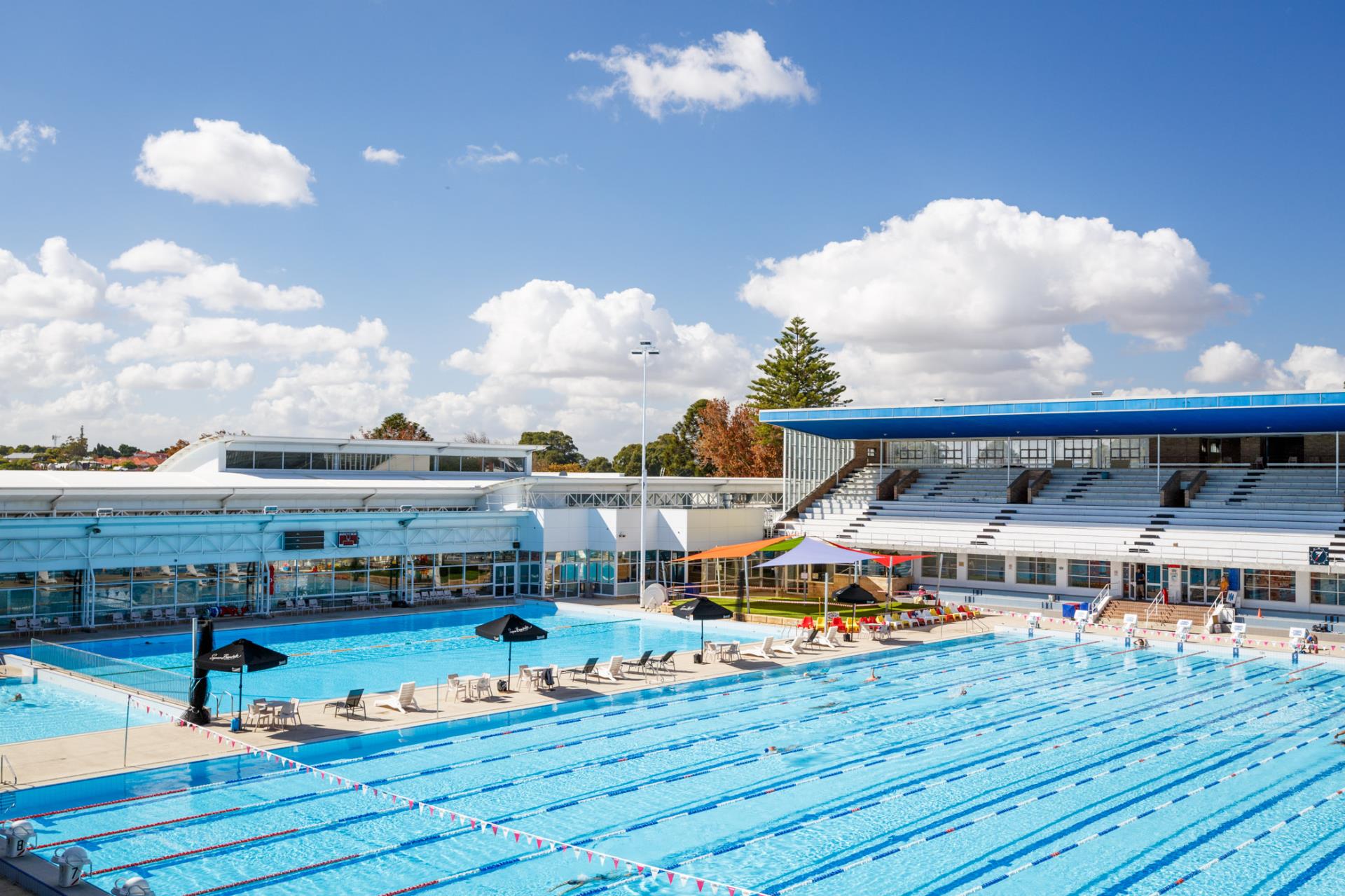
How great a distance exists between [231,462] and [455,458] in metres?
9.15

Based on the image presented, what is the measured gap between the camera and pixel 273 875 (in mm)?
12172

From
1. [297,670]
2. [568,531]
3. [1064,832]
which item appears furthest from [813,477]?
[1064,832]

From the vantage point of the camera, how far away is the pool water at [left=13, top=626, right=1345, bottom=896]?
12.5 meters

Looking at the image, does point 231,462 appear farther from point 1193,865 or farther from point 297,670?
point 1193,865

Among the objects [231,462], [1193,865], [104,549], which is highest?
[231,462]

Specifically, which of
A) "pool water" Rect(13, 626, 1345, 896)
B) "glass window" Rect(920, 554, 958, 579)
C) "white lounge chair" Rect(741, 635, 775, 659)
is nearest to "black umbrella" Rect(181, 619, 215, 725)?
"pool water" Rect(13, 626, 1345, 896)

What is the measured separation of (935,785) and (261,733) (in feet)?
36.0

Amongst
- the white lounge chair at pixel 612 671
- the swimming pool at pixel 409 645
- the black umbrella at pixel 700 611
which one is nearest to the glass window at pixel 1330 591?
the swimming pool at pixel 409 645

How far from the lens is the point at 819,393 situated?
68875mm

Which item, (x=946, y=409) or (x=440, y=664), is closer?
(x=440, y=664)

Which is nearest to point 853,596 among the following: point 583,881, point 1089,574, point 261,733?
point 1089,574

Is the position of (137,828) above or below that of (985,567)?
below

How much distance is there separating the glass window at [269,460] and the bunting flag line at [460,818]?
21275mm

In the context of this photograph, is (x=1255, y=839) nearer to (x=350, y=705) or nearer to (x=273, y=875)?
(x=273, y=875)
